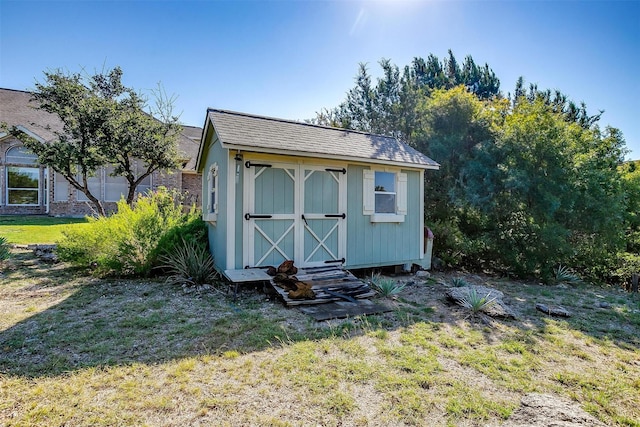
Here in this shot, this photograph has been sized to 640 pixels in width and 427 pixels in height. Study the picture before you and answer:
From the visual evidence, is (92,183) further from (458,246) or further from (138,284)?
(458,246)

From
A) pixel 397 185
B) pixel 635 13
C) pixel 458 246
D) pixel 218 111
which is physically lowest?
pixel 458 246

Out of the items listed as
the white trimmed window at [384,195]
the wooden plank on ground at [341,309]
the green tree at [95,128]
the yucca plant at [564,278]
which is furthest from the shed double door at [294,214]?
the green tree at [95,128]

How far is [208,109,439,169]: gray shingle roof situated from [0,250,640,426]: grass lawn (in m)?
2.75

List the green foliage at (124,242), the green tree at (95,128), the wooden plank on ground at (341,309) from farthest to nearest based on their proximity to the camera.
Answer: the green tree at (95,128)
the green foliage at (124,242)
the wooden plank on ground at (341,309)

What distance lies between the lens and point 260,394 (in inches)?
106

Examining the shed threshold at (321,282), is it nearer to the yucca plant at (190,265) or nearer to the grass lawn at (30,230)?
the yucca plant at (190,265)

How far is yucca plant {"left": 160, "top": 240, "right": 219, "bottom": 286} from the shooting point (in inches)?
245

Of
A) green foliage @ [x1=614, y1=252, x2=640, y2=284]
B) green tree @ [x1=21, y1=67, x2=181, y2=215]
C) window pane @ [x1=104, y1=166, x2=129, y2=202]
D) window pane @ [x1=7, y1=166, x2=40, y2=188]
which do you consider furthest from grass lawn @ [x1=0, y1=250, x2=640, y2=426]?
window pane @ [x1=7, y1=166, x2=40, y2=188]

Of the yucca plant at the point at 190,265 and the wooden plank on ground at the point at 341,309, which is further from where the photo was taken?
the yucca plant at the point at 190,265

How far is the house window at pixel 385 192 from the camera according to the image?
7367mm

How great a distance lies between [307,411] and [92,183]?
17.6 metres

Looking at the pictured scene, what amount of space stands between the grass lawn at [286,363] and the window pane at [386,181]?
2.84 m

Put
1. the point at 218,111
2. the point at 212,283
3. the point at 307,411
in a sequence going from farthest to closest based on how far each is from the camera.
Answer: the point at 218,111
the point at 212,283
the point at 307,411

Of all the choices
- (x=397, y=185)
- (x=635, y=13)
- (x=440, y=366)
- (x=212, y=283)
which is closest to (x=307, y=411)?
(x=440, y=366)
